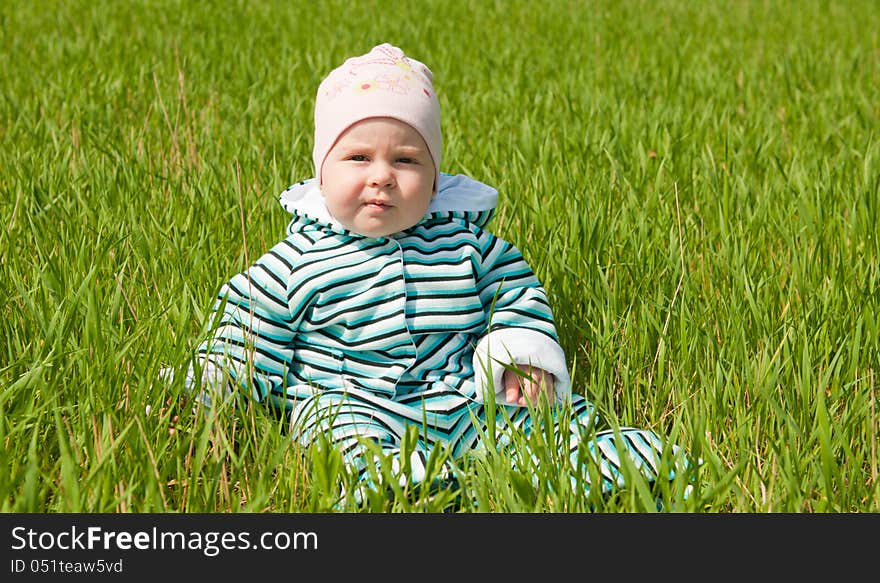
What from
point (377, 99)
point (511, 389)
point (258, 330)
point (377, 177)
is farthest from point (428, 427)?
point (377, 99)

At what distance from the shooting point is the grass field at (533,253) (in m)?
1.78

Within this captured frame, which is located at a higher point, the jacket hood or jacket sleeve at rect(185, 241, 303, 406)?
the jacket hood

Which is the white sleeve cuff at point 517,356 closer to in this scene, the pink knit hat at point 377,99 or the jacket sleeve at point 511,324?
the jacket sleeve at point 511,324

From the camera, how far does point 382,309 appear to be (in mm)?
2043

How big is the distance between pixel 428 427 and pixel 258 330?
39 cm

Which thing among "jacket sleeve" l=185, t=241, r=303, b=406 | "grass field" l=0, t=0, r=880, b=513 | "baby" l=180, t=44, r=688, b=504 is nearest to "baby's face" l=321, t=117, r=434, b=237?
"baby" l=180, t=44, r=688, b=504

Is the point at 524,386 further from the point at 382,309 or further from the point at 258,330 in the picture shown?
the point at 258,330

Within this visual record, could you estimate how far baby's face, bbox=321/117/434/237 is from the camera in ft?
6.55

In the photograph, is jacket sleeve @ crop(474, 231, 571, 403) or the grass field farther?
jacket sleeve @ crop(474, 231, 571, 403)

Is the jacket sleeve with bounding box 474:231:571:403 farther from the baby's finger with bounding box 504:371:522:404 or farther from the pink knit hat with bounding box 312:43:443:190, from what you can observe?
the pink knit hat with bounding box 312:43:443:190

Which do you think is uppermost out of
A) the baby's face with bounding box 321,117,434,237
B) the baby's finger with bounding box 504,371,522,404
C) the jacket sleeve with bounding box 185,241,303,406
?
the baby's face with bounding box 321,117,434,237

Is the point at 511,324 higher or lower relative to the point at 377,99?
lower

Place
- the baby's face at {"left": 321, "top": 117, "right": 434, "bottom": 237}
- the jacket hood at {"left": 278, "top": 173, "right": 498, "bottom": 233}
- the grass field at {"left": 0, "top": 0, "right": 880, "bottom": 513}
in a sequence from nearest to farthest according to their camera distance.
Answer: the grass field at {"left": 0, "top": 0, "right": 880, "bottom": 513} → the baby's face at {"left": 321, "top": 117, "right": 434, "bottom": 237} → the jacket hood at {"left": 278, "top": 173, "right": 498, "bottom": 233}

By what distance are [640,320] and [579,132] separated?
1.70 m
